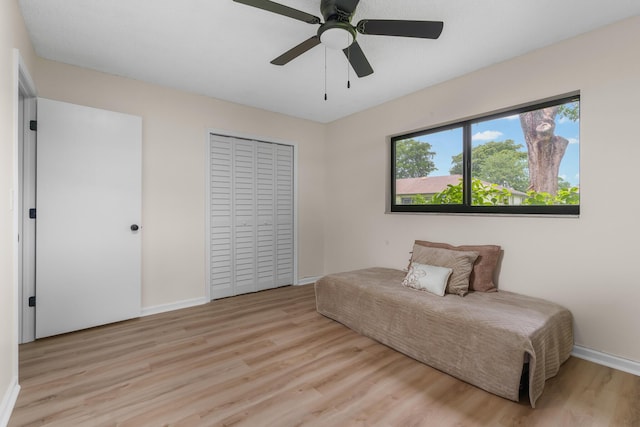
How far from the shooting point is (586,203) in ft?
7.31

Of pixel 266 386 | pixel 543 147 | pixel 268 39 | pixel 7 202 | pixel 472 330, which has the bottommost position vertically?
pixel 266 386

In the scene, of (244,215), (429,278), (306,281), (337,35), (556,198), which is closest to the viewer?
(337,35)

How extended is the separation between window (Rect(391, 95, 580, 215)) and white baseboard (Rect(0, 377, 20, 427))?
11.7ft

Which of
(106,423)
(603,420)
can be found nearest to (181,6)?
(106,423)

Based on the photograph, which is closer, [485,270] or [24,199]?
[24,199]

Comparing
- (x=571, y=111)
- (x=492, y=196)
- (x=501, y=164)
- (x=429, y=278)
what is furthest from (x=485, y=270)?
(x=571, y=111)

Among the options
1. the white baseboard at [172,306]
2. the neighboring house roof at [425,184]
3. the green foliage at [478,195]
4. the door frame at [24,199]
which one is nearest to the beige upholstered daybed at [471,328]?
the green foliage at [478,195]

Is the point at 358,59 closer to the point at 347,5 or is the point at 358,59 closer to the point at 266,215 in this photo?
the point at 347,5

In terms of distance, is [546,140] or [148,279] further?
[148,279]

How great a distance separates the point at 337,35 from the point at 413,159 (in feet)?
6.81

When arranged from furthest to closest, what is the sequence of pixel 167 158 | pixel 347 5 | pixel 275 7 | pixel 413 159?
pixel 413 159 → pixel 167 158 → pixel 347 5 → pixel 275 7

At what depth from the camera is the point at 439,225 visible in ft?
10.4

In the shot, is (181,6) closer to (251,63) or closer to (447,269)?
(251,63)

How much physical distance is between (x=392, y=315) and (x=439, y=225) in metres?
1.22
